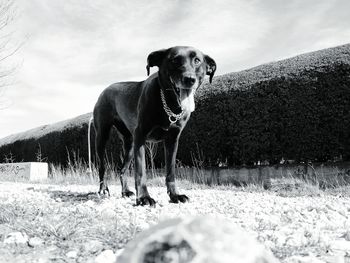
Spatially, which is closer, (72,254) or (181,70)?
(72,254)

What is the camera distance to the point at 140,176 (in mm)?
4480

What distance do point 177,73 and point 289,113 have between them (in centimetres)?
492

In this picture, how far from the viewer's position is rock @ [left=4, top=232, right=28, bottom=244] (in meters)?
2.68

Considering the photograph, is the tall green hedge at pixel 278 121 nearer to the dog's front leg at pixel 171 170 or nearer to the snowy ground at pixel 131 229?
the snowy ground at pixel 131 229

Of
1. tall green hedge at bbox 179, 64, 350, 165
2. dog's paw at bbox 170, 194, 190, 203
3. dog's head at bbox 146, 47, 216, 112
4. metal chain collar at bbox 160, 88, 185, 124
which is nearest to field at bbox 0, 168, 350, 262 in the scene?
dog's paw at bbox 170, 194, 190, 203

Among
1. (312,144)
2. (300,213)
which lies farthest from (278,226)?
(312,144)

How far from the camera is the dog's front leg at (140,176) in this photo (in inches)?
172

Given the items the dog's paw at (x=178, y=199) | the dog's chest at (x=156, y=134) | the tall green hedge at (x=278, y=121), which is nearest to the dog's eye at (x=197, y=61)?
the dog's chest at (x=156, y=134)

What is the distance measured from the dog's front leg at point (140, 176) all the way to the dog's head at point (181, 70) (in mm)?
682

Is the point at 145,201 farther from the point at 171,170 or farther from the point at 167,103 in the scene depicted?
the point at 167,103

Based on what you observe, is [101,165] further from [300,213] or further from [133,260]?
[133,260]

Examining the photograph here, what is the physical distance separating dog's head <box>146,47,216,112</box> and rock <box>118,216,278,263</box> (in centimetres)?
280

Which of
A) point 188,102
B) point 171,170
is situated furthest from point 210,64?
point 171,170

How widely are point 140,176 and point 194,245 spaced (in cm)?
→ 314
